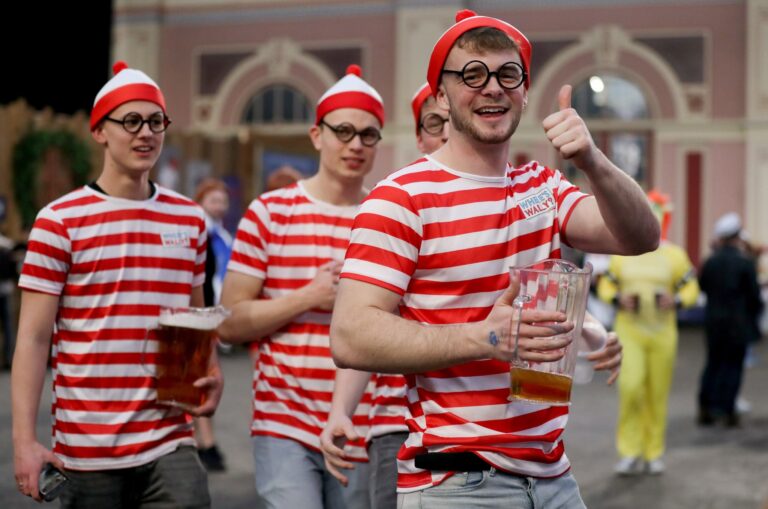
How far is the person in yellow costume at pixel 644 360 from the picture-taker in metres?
7.70

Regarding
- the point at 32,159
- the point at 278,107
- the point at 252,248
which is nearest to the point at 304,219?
the point at 252,248

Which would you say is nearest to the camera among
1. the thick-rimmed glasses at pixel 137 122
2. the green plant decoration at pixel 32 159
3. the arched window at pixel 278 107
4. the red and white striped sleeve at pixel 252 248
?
the thick-rimmed glasses at pixel 137 122

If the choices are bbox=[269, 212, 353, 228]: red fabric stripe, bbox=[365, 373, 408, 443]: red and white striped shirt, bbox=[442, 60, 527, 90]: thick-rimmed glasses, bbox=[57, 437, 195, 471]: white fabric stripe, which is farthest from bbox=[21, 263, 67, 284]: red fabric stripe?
bbox=[442, 60, 527, 90]: thick-rimmed glasses

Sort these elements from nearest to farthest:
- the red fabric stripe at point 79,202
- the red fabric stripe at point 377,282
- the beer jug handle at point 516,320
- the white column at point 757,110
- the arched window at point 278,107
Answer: the beer jug handle at point 516,320, the red fabric stripe at point 377,282, the red fabric stripe at point 79,202, the white column at point 757,110, the arched window at point 278,107

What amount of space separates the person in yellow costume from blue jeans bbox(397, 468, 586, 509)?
17.7 ft

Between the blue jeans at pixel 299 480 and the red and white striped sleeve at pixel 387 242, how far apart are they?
1.35 metres

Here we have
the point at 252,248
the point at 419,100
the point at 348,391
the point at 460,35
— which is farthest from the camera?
the point at 419,100

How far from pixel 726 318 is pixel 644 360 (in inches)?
106

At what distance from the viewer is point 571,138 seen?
2.20 m

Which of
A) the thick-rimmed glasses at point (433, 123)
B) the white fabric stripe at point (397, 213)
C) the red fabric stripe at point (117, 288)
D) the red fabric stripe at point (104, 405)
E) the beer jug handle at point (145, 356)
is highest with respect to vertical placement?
the thick-rimmed glasses at point (433, 123)

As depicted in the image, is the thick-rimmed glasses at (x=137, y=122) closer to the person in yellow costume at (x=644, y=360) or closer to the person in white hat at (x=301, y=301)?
the person in white hat at (x=301, y=301)

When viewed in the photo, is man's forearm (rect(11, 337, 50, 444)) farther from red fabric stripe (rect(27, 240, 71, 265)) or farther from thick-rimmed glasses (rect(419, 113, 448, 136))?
thick-rimmed glasses (rect(419, 113, 448, 136))

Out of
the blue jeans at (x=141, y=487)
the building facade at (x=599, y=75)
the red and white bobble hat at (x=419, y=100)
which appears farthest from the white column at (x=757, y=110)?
the blue jeans at (x=141, y=487)

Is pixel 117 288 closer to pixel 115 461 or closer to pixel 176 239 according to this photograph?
pixel 176 239
